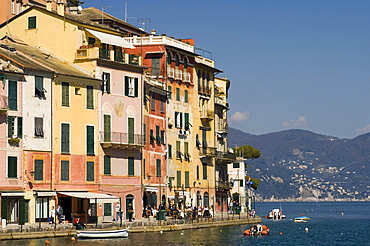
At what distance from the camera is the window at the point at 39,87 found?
74.4 m

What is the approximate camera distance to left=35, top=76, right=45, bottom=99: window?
2931 inches

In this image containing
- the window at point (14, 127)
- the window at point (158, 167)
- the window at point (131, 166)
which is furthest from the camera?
the window at point (158, 167)

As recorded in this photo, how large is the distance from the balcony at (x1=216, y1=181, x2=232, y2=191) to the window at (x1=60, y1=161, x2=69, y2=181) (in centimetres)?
3925

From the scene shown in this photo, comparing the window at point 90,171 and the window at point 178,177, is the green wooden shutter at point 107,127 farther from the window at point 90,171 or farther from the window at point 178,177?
the window at point 178,177

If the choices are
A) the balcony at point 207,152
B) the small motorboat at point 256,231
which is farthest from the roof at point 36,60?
the balcony at point 207,152

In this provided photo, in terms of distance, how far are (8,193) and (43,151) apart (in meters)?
5.40

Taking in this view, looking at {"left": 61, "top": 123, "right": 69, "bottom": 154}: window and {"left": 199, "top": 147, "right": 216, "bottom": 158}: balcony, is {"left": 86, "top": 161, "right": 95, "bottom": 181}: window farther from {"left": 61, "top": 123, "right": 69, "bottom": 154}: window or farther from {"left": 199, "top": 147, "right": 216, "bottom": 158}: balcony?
{"left": 199, "top": 147, "right": 216, "bottom": 158}: balcony

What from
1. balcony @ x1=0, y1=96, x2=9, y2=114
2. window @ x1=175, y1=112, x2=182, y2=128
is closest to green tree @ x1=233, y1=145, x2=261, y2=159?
window @ x1=175, y1=112, x2=182, y2=128

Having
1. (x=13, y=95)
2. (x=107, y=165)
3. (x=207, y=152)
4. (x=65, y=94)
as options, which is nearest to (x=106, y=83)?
(x=65, y=94)

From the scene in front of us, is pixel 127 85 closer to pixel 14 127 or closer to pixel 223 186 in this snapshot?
pixel 14 127

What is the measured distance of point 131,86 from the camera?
8569cm

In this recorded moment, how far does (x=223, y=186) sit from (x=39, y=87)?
4676cm

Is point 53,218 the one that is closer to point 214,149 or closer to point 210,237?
point 210,237

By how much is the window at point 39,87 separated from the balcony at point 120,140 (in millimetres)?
8219
